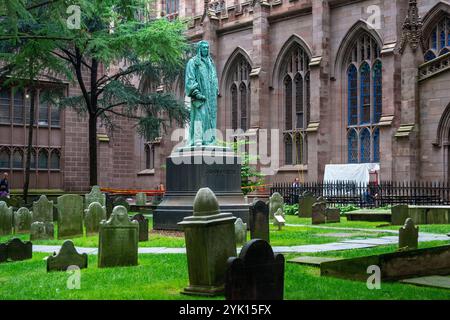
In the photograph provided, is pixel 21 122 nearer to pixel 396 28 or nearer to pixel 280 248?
pixel 396 28

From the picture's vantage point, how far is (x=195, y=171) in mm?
16359

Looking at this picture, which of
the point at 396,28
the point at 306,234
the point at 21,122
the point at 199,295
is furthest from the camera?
the point at 21,122

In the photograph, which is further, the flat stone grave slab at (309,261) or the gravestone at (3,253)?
the gravestone at (3,253)

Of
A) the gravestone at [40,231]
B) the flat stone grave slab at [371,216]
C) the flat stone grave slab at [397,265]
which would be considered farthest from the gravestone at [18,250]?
the flat stone grave slab at [371,216]

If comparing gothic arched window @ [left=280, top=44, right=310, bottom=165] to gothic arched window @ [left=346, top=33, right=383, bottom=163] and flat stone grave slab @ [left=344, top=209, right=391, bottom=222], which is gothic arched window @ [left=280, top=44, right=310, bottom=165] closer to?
gothic arched window @ [left=346, top=33, right=383, bottom=163]

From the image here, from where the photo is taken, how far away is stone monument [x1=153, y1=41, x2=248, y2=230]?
16.4 meters

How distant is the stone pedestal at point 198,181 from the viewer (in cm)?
1633

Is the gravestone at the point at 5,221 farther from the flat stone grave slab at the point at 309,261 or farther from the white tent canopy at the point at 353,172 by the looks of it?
the white tent canopy at the point at 353,172

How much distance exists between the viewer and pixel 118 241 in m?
10.2

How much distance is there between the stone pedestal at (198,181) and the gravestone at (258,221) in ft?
9.80

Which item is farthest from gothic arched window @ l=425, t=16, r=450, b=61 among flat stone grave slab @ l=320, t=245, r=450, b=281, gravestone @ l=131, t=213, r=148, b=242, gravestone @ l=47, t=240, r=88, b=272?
gravestone @ l=47, t=240, r=88, b=272

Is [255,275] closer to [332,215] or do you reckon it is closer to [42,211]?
[42,211]

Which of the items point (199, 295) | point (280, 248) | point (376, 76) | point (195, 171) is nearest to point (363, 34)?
point (376, 76)
